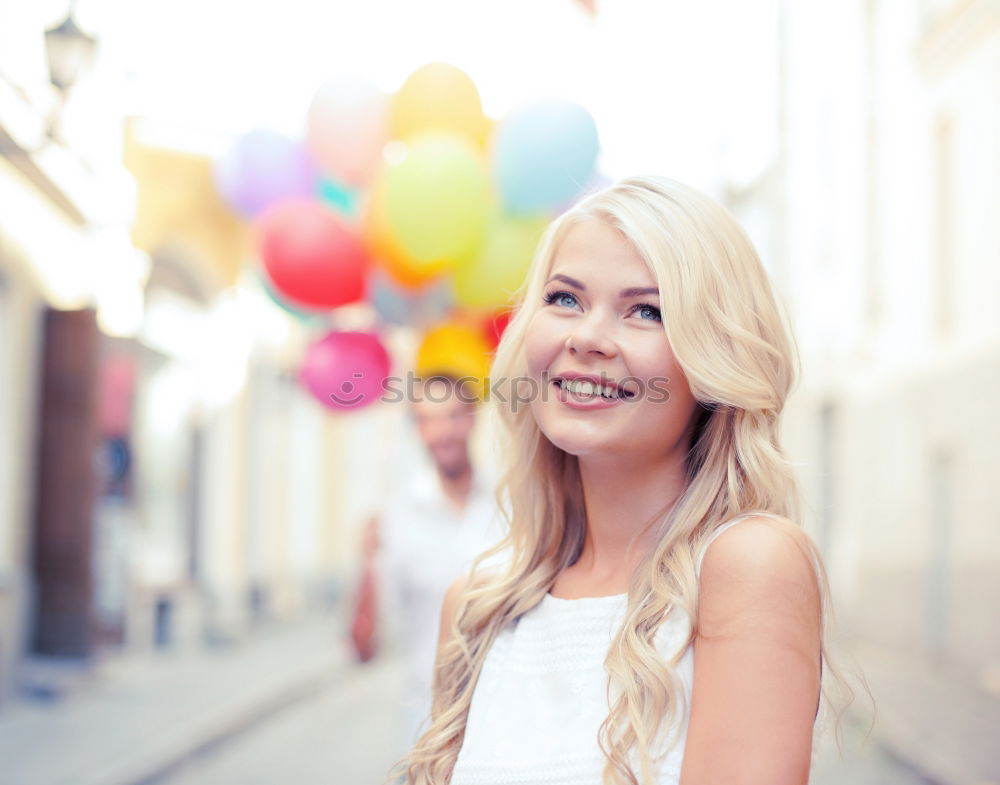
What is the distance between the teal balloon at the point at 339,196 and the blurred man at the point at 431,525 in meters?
1.19

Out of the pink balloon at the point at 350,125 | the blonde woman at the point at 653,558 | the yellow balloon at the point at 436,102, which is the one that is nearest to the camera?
the blonde woman at the point at 653,558

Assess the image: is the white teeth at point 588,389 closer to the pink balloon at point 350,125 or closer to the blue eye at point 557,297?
the blue eye at point 557,297

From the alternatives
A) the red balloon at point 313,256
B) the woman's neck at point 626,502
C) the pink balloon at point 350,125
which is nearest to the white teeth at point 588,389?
the woman's neck at point 626,502

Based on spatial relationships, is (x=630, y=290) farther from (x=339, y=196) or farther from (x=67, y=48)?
(x=67, y=48)

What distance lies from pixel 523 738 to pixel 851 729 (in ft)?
22.4

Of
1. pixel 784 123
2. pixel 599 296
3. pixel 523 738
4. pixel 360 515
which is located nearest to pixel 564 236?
pixel 599 296

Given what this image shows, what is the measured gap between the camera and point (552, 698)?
151 centimetres

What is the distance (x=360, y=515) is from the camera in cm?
1750

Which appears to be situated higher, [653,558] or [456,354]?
[456,354]

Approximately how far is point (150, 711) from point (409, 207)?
4.91 metres

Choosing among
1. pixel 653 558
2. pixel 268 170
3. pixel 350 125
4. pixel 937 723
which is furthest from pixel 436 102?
pixel 937 723

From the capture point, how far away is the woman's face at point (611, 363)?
1499mm

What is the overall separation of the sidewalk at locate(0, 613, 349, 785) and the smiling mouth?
16.4 feet

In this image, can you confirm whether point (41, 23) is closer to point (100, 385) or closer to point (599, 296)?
point (100, 385)
